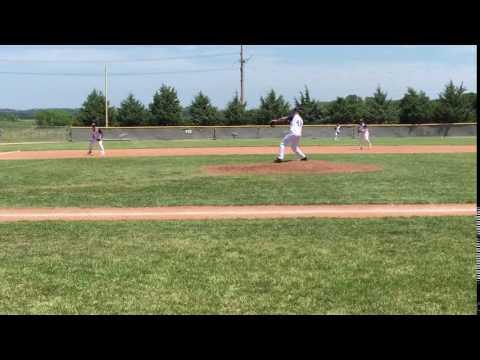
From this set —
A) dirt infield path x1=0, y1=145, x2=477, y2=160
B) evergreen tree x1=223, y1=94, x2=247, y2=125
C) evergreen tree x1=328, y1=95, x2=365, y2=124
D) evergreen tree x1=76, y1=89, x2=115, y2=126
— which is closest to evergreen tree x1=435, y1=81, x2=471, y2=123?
evergreen tree x1=328, y1=95, x2=365, y2=124

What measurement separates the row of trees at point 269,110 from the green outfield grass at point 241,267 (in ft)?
171

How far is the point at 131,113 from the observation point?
6038cm

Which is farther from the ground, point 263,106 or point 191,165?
point 263,106

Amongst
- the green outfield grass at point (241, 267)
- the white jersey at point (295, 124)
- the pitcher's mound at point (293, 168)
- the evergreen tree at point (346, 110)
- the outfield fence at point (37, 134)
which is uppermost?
the evergreen tree at point (346, 110)

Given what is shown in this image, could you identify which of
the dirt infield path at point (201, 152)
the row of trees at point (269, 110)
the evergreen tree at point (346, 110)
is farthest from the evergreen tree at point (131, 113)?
the dirt infield path at point (201, 152)

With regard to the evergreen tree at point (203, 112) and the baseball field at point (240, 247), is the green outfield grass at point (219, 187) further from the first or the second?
the evergreen tree at point (203, 112)

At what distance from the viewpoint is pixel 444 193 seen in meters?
12.1

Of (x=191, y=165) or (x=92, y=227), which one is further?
(x=191, y=165)

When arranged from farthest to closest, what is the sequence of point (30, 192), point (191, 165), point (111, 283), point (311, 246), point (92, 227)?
point (191, 165) < point (30, 192) < point (92, 227) < point (311, 246) < point (111, 283)

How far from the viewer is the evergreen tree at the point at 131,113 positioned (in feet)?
197
